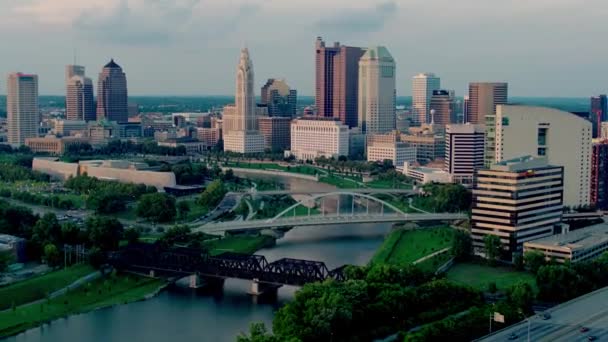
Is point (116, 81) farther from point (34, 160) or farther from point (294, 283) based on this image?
point (294, 283)

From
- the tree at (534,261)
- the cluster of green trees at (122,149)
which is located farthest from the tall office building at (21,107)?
the tree at (534,261)

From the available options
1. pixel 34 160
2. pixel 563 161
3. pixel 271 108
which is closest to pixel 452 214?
pixel 563 161

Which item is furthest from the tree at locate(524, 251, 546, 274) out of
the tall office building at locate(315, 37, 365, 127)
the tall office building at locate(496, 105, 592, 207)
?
the tall office building at locate(315, 37, 365, 127)

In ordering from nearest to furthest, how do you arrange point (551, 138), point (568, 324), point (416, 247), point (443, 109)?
point (568, 324) → point (416, 247) → point (551, 138) → point (443, 109)

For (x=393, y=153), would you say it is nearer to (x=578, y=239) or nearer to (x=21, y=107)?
(x=21, y=107)

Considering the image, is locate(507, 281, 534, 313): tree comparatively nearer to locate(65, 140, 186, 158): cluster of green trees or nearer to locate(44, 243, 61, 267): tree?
locate(44, 243, 61, 267): tree

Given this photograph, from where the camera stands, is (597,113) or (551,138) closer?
(551,138)

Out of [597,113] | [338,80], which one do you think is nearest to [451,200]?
[597,113]
